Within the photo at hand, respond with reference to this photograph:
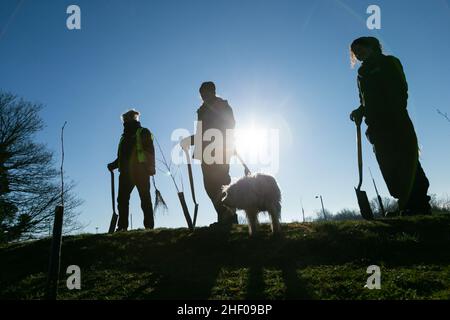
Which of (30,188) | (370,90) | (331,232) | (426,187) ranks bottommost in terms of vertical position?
(331,232)

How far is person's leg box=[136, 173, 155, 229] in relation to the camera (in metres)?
10.8

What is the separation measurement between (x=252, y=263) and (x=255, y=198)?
5.81 ft

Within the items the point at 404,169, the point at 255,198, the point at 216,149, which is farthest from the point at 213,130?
the point at 404,169

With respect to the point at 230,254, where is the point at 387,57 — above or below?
above

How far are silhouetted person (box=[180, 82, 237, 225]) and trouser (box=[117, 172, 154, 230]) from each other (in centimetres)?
243

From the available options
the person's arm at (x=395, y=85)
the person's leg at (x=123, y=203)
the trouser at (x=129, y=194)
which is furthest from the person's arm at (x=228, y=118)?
the person's leg at (x=123, y=203)

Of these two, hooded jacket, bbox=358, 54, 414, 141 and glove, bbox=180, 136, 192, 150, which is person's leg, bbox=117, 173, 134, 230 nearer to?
glove, bbox=180, 136, 192, 150

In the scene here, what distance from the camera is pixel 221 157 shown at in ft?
29.2

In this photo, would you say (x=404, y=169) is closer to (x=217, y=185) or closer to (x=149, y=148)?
(x=217, y=185)

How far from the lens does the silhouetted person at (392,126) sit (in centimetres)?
809

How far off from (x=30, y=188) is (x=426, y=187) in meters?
25.8

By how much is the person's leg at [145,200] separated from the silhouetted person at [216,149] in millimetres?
2400
